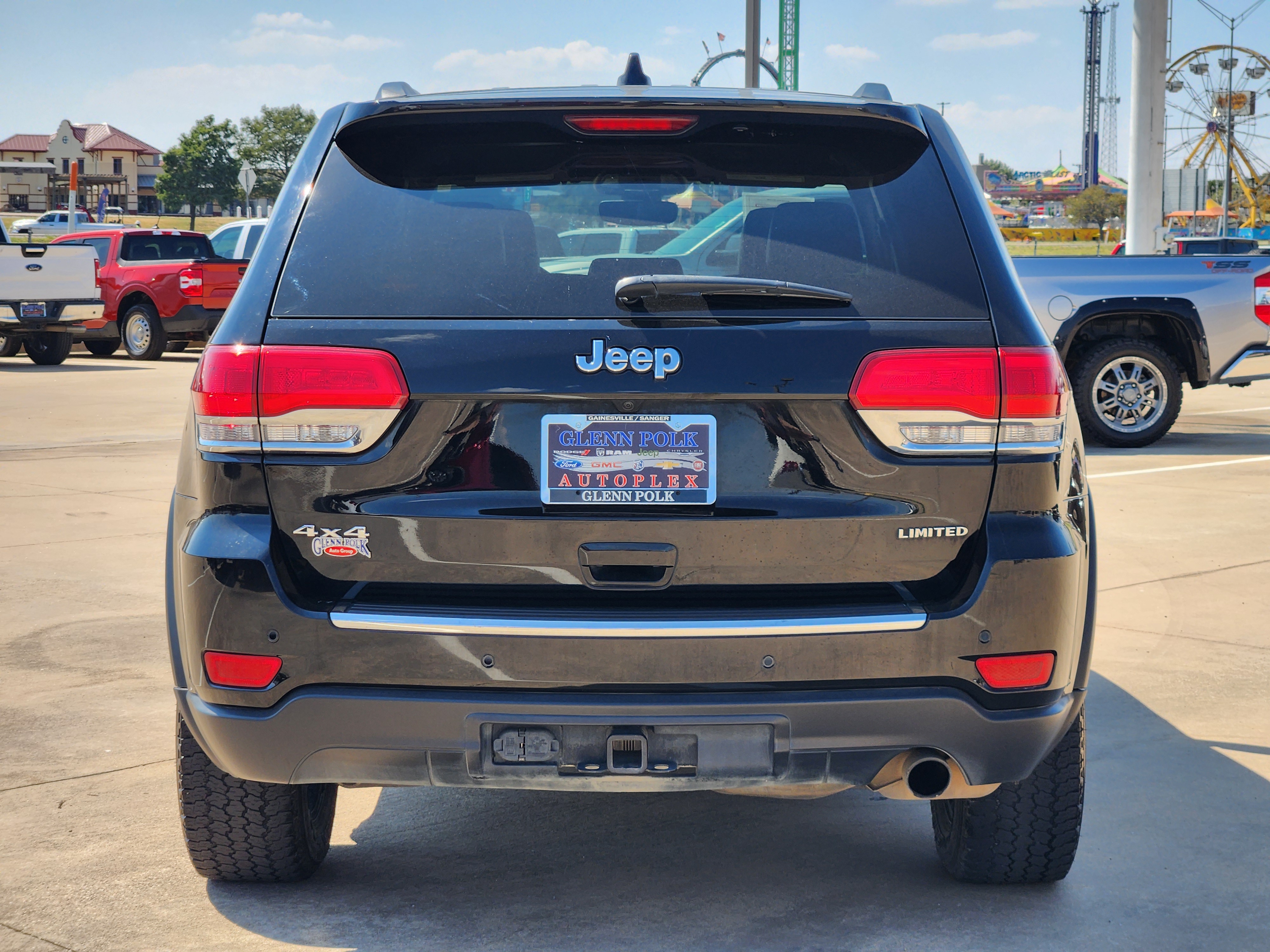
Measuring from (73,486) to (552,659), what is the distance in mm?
8141

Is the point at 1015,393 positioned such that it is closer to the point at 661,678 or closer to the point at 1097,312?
the point at 661,678

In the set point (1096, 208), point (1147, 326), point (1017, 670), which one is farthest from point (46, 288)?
point (1096, 208)

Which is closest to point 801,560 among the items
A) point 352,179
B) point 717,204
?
point 717,204

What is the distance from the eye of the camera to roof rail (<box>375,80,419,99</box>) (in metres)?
3.14

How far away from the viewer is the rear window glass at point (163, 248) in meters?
22.1

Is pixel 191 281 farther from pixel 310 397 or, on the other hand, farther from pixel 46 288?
pixel 310 397

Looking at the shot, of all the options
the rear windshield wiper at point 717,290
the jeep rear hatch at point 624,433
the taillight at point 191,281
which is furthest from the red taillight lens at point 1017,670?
the taillight at point 191,281

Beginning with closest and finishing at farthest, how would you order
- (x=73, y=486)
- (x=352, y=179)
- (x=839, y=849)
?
(x=352, y=179)
(x=839, y=849)
(x=73, y=486)

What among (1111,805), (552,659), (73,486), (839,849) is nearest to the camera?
(552,659)

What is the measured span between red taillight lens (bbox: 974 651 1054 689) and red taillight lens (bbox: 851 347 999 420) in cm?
47

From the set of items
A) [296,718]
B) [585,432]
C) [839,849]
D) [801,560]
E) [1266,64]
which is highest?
[1266,64]

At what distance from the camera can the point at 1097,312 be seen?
38.9 ft

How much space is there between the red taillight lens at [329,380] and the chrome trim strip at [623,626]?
41 cm

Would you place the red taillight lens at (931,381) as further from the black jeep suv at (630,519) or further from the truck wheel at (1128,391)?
the truck wheel at (1128,391)
